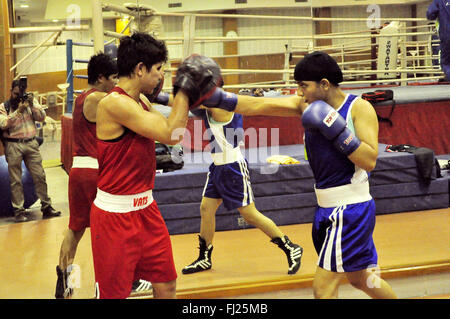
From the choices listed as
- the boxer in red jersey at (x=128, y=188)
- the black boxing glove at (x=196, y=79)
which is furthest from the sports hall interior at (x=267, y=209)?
the black boxing glove at (x=196, y=79)

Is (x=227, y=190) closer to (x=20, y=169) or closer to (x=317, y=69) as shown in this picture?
(x=317, y=69)

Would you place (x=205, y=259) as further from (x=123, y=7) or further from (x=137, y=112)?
(x=123, y=7)

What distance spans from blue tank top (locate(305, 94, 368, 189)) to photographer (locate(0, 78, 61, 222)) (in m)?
3.64

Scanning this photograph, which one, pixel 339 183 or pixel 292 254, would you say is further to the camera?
pixel 292 254

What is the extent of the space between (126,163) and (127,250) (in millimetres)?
318

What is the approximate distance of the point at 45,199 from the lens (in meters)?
5.12

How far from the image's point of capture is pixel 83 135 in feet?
9.73

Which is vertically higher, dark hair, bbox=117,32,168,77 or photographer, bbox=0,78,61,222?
dark hair, bbox=117,32,168,77

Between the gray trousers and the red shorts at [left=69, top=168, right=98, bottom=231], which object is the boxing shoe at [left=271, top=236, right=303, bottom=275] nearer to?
the red shorts at [left=69, top=168, right=98, bottom=231]

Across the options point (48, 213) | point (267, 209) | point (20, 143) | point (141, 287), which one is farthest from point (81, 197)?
point (20, 143)

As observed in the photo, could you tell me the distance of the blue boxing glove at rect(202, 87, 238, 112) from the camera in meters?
2.02

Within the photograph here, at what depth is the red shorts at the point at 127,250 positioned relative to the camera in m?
1.95

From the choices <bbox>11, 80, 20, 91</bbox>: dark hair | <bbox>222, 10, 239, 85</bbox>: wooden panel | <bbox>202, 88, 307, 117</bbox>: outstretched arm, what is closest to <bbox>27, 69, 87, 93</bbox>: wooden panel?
<bbox>222, 10, 239, 85</bbox>: wooden panel

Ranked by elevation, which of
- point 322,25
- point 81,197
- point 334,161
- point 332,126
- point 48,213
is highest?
point 322,25
